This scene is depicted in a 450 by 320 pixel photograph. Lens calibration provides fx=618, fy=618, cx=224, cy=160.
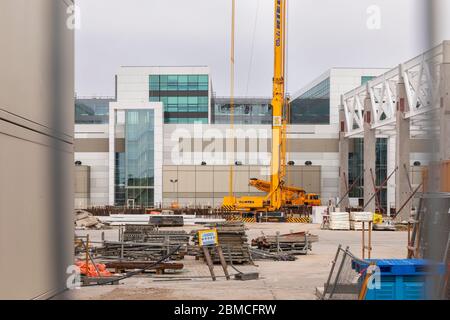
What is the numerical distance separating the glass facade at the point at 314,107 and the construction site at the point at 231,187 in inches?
8.0

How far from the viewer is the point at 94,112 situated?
70.1 meters

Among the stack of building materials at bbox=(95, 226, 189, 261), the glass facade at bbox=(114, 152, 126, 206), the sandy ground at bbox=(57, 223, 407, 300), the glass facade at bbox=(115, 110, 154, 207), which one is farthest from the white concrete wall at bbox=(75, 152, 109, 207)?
the sandy ground at bbox=(57, 223, 407, 300)

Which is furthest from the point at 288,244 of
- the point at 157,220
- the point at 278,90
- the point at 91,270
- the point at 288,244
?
the point at 278,90

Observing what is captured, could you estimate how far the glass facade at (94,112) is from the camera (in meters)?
68.9

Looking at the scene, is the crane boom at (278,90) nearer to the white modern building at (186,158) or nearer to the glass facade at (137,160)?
the white modern building at (186,158)

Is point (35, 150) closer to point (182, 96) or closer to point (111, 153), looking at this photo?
point (111, 153)

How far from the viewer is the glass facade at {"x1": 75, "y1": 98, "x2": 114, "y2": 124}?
226 feet

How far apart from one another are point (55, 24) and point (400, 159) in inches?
1540

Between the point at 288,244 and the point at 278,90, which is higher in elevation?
the point at 278,90

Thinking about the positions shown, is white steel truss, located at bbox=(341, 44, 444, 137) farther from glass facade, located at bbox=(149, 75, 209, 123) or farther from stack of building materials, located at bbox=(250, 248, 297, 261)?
glass facade, located at bbox=(149, 75, 209, 123)

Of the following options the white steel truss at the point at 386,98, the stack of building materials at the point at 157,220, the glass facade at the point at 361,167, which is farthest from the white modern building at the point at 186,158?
the stack of building materials at the point at 157,220

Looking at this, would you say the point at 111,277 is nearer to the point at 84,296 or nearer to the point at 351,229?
the point at 84,296

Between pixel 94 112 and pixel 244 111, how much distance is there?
17.8 meters
